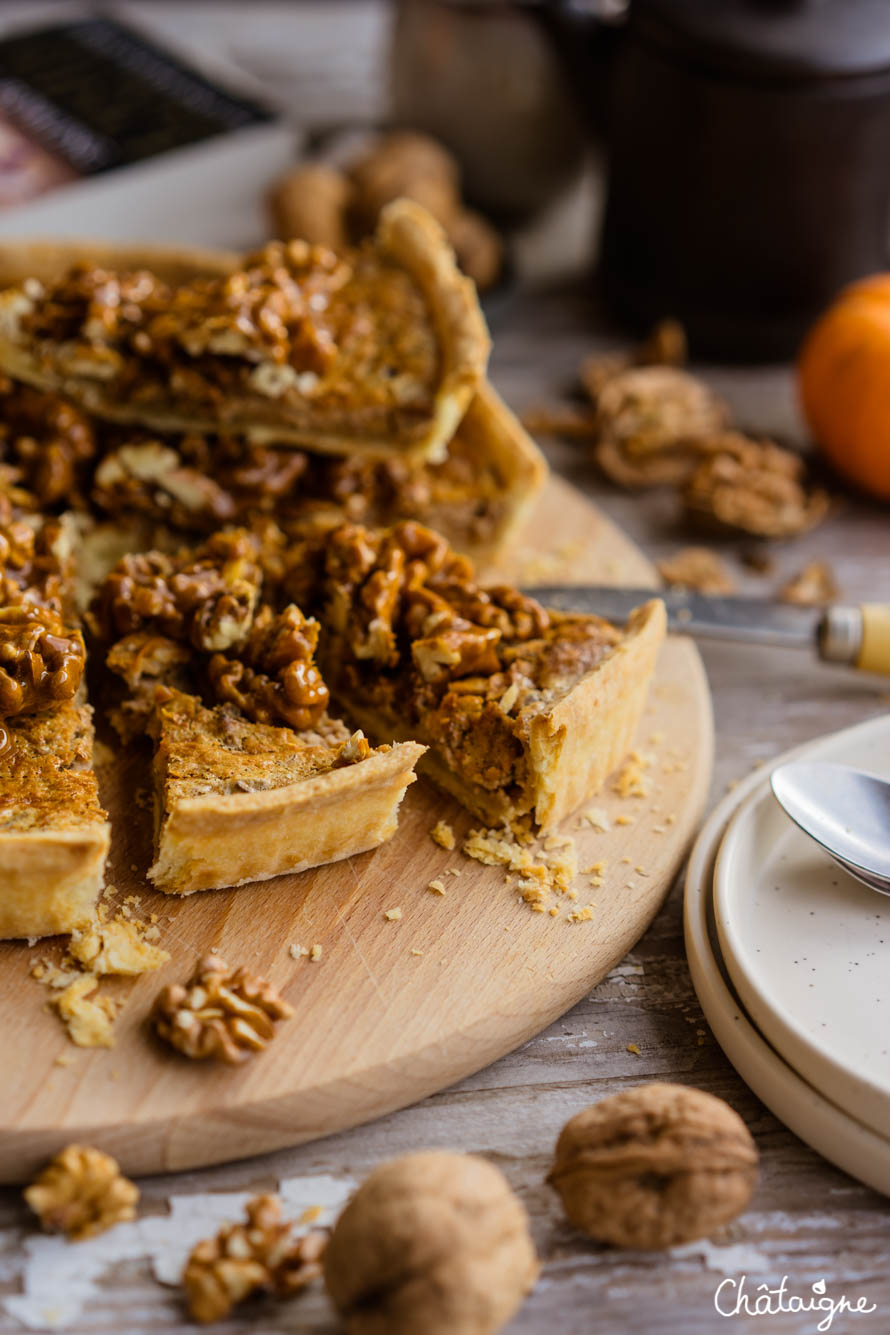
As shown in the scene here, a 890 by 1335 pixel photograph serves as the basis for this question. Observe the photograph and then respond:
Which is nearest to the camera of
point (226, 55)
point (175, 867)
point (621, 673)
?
point (175, 867)

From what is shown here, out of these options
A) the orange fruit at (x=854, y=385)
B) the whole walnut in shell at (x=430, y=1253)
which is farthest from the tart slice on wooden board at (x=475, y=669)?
the orange fruit at (x=854, y=385)

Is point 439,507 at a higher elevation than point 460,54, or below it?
below

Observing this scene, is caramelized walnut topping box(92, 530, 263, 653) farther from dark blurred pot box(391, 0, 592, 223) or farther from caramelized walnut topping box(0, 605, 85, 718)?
dark blurred pot box(391, 0, 592, 223)

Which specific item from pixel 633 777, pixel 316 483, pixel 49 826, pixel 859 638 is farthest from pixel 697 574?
pixel 49 826

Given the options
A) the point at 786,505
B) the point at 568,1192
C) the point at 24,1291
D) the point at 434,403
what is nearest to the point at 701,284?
the point at 786,505

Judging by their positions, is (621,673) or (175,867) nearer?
(175,867)

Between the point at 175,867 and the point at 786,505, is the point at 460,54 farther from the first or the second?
the point at 175,867

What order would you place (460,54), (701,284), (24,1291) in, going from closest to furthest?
(24,1291) → (701,284) → (460,54)
